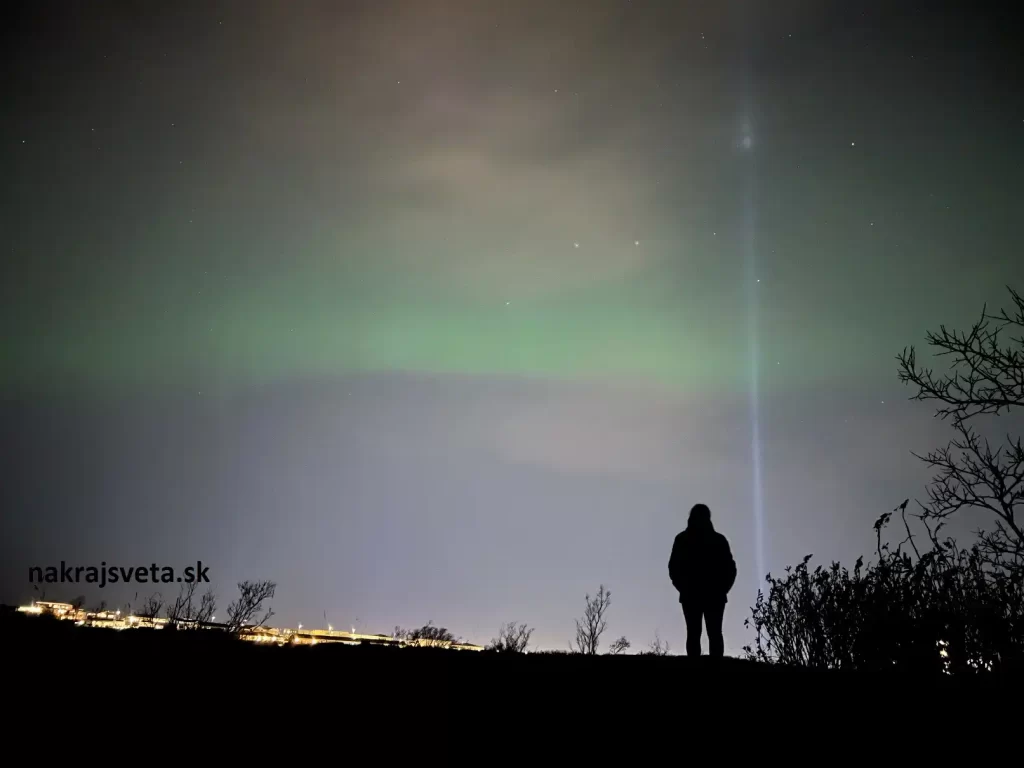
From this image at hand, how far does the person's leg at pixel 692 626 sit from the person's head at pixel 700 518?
1.16m

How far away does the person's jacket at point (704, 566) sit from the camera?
9.95 meters

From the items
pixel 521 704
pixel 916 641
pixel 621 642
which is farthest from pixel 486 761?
pixel 621 642

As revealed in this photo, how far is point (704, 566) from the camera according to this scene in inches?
392

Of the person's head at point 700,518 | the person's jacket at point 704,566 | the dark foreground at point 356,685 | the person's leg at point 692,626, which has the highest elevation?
the person's head at point 700,518

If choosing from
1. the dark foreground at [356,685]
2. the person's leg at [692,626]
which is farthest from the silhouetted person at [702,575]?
the dark foreground at [356,685]

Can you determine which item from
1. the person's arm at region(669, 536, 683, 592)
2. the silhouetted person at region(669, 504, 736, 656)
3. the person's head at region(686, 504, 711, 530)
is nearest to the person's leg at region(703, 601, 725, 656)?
the silhouetted person at region(669, 504, 736, 656)

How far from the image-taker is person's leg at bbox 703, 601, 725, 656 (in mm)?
10060

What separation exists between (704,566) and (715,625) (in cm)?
101

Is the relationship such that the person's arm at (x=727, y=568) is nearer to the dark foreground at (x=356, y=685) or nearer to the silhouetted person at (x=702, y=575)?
the silhouetted person at (x=702, y=575)

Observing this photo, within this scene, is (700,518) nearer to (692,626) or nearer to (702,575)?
(702,575)

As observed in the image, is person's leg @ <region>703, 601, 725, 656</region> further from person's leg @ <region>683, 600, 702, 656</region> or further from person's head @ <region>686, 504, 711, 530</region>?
person's head @ <region>686, 504, 711, 530</region>

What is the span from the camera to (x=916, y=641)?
Result: 1047 centimetres

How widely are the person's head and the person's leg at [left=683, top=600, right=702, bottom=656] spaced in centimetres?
116

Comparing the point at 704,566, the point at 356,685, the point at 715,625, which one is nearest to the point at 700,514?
the point at 704,566
